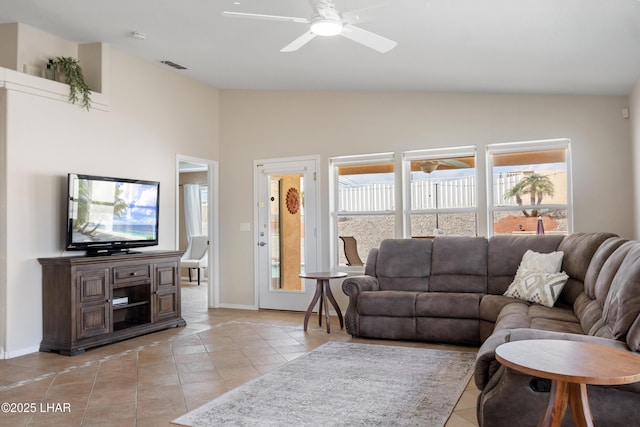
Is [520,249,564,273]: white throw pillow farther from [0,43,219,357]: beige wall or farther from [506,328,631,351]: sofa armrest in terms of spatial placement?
[0,43,219,357]: beige wall

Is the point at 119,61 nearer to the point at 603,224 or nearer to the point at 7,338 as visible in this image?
the point at 7,338

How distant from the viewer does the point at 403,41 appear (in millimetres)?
4027

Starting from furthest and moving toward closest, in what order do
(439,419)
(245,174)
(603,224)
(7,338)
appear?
(245,174), (603,224), (7,338), (439,419)

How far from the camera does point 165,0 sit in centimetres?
390

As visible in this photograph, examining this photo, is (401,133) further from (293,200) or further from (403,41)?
(403,41)

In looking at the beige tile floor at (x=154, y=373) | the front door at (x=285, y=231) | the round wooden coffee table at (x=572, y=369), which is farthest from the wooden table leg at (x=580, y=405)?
the front door at (x=285, y=231)

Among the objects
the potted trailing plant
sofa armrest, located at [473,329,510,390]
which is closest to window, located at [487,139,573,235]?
sofa armrest, located at [473,329,510,390]

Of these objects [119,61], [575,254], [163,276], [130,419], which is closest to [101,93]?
[119,61]

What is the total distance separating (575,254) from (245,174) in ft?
13.9

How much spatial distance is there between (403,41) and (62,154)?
11.1 ft

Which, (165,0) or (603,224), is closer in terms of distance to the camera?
(165,0)

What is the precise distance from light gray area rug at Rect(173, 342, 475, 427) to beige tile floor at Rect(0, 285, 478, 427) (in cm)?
14

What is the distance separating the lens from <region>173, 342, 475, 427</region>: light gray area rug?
2.79 metres

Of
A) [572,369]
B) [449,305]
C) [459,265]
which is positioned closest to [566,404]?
[572,369]
